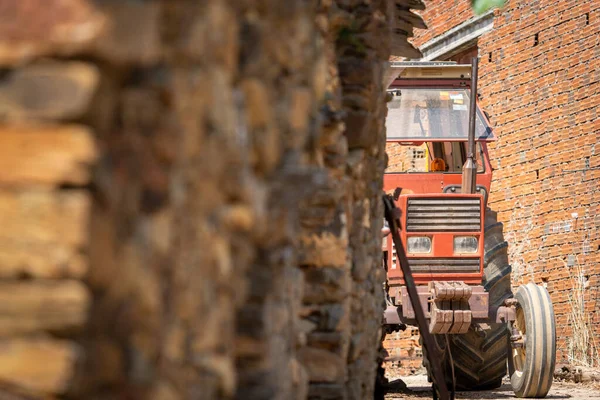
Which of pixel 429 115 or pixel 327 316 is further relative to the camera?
pixel 429 115

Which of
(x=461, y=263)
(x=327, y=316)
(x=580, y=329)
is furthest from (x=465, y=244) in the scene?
(x=327, y=316)

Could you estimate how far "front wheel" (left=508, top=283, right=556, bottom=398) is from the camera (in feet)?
29.2

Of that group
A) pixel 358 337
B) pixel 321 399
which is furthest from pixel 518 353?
pixel 321 399

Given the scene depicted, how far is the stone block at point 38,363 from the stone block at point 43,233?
92 millimetres

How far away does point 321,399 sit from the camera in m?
4.22

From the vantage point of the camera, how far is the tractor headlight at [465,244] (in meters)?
9.26

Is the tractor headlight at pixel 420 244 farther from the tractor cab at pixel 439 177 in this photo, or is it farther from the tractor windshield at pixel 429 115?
the tractor windshield at pixel 429 115

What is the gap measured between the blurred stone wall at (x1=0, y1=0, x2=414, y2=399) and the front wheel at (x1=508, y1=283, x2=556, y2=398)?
6416 millimetres

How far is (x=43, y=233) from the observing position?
1.55m

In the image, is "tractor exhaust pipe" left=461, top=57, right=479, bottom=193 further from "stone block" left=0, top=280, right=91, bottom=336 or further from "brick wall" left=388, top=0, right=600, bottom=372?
"stone block" left=0, top=280, right=91, bottom=336

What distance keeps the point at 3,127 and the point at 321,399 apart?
2.83 m

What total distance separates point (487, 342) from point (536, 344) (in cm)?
46

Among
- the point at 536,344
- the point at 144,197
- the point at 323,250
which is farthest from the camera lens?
the point at 536,344

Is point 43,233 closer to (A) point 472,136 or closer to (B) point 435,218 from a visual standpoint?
(B) point 435,218
